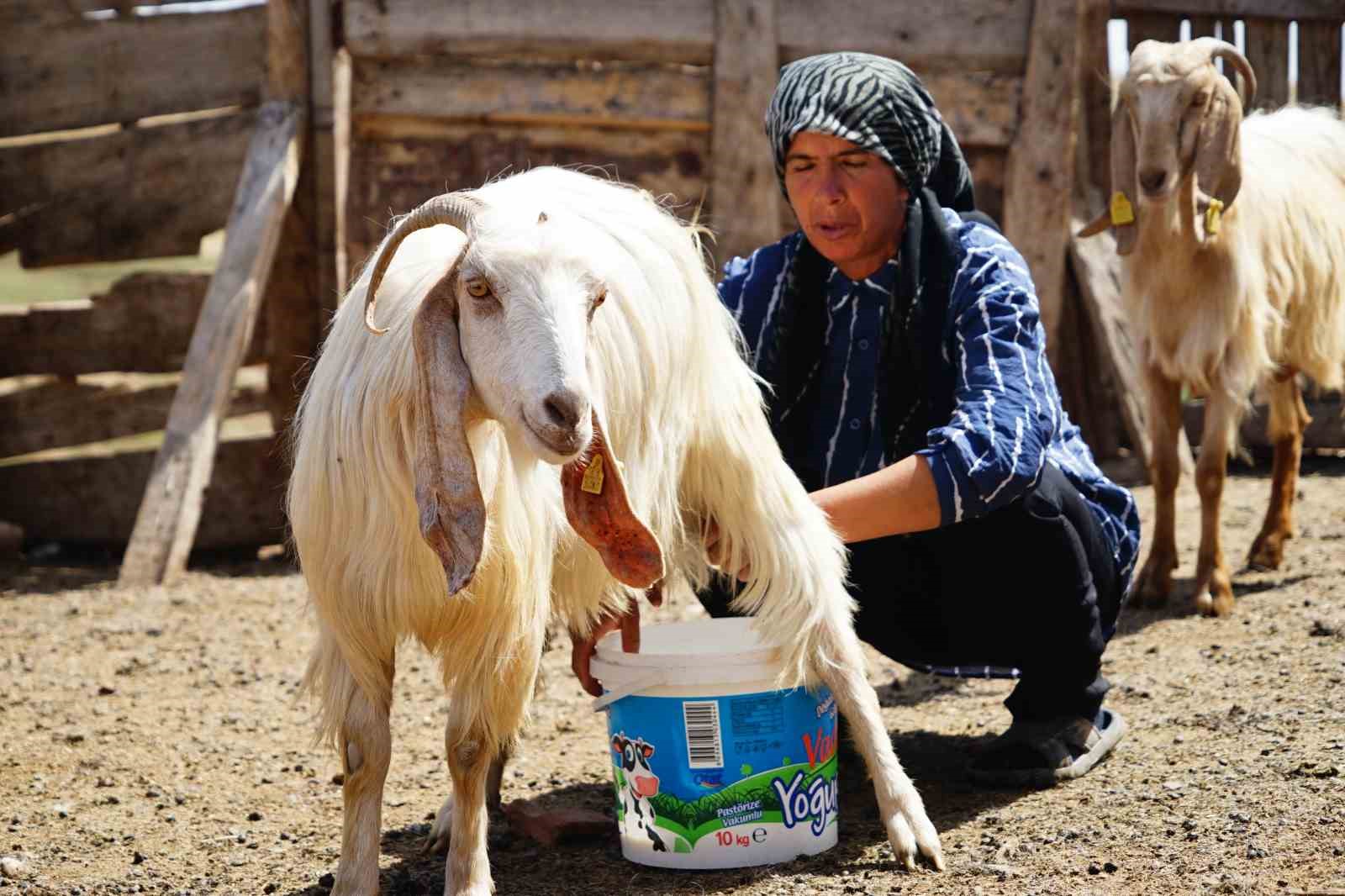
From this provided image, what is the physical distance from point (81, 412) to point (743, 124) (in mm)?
3220

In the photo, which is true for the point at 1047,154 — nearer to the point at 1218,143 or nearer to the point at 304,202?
the point at 1218,143

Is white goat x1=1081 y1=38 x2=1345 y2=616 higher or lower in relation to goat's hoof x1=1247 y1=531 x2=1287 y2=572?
higher

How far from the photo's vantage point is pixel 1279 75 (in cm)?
723

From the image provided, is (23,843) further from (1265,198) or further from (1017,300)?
(1265,198)

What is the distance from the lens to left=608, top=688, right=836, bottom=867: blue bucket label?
2.77 m

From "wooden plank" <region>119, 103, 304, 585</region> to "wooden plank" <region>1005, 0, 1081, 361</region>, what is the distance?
316 centimetres

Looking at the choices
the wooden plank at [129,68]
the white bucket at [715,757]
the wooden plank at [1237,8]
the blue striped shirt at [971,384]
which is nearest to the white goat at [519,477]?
the white bucket at [715,757]

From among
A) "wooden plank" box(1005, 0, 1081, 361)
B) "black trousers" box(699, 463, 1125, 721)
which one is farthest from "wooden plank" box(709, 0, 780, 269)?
"black trousers" box(699, 463, 1125, 721)

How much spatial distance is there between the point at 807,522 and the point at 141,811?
166 cm

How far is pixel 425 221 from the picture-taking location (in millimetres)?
2510

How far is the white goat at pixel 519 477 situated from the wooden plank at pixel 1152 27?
15.3 feet

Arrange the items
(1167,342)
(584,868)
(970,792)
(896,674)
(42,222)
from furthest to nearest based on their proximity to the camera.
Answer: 1. (42,222)
2. (1167,342)
3. (896,674)
4. (970,792)
5. (584,868)

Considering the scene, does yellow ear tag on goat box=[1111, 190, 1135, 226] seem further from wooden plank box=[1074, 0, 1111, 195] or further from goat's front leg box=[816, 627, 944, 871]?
goat's front leg box=[816, 627, 944, 871]

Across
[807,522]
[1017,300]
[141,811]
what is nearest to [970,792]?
[807,522]
